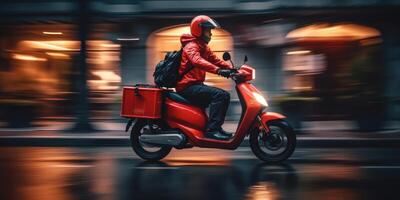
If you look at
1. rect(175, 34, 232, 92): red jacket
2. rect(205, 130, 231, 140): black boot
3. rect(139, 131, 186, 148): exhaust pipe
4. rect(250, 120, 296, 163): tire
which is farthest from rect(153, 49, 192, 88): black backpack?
rect(250, 120, 296, 163): tire

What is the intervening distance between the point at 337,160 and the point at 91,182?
3.34 metres

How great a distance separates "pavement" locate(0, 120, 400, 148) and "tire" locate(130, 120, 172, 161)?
2.21 meters

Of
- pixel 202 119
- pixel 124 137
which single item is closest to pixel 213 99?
pixel 202 119

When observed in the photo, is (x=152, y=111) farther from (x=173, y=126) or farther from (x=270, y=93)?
(x=270, y=93)

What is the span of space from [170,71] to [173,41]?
830cm

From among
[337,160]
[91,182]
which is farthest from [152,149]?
[337,160]

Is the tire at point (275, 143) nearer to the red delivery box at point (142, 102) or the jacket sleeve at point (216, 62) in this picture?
the jacket sleeve at point (216, 62)

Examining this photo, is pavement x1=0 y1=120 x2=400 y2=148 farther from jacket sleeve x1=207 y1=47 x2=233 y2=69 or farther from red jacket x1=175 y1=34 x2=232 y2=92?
red jacket x1=175 y1=34 x2=232 y2=92

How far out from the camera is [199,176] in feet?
23.9

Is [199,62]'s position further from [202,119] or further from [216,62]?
[202,119]

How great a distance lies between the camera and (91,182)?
6.91 meters

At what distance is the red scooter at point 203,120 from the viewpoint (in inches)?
323

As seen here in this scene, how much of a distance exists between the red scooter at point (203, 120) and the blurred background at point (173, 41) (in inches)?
251

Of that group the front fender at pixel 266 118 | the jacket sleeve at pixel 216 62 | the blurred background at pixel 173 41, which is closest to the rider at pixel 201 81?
the jacket sleeve at pixel 216 62
